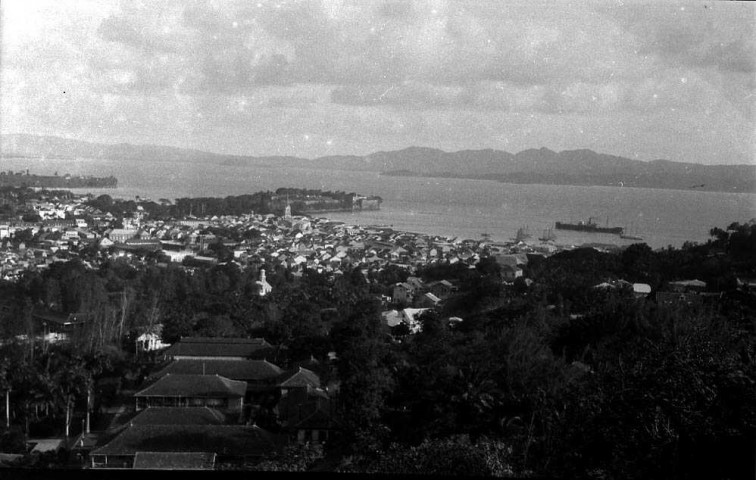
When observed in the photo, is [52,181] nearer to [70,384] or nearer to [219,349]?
[70,384]

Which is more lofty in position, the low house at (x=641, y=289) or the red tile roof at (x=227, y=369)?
the low house at (x=641, y=289)

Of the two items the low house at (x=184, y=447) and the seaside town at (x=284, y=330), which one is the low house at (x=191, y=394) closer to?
the seaside town at (x=284, y=330)

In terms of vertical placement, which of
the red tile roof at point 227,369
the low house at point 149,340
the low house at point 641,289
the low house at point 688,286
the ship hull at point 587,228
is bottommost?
the low house at point 149,340

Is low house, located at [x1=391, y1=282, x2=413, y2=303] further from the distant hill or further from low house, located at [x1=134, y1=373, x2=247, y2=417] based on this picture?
low house, located at [x1=134, y1=373, x2=247, y2=417]

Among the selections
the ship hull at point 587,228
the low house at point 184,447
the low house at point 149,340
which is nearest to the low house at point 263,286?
the low house at point 149,340

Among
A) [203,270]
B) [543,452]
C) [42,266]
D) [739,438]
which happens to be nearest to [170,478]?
[543,452]

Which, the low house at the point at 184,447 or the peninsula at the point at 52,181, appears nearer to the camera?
the low house at the point at 184,447

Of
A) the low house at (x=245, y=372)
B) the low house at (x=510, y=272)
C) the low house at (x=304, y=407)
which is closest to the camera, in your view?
the low house at (x=304, y=407)
